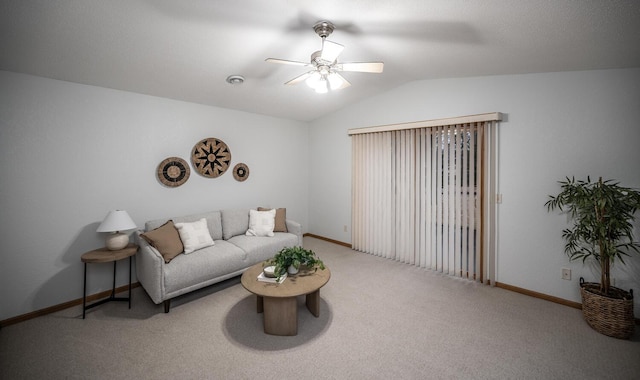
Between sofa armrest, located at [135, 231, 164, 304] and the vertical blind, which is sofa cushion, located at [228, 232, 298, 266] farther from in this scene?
the vertical blind

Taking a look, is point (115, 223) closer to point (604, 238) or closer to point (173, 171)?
point (173, 171)

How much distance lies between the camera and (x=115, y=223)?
106 inches

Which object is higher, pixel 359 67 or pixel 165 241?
pixel 359 67

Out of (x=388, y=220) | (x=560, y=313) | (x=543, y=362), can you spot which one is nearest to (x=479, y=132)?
(x=388, y=220)

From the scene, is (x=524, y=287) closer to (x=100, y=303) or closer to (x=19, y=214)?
(x=100, y=303)

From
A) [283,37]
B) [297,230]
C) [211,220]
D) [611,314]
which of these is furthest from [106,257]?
[611,314]

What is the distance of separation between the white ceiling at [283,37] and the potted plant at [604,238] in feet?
4.02

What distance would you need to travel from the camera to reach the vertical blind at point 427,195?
324 centimetres

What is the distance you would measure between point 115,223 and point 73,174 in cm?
74

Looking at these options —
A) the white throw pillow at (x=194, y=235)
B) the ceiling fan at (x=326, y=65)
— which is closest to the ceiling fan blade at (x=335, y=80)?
the ceiling fan at (x=326, y=65)

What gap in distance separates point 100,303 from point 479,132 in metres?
4.86

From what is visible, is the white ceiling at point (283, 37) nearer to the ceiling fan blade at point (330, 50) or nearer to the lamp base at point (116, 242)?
the ceiling fan blade at point (330, 50)

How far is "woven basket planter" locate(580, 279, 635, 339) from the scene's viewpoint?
217 cm

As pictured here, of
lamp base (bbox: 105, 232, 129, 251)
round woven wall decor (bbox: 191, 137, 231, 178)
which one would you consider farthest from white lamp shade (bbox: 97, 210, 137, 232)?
round woven wall decor (bbox: 191, 137, 231, 178)
